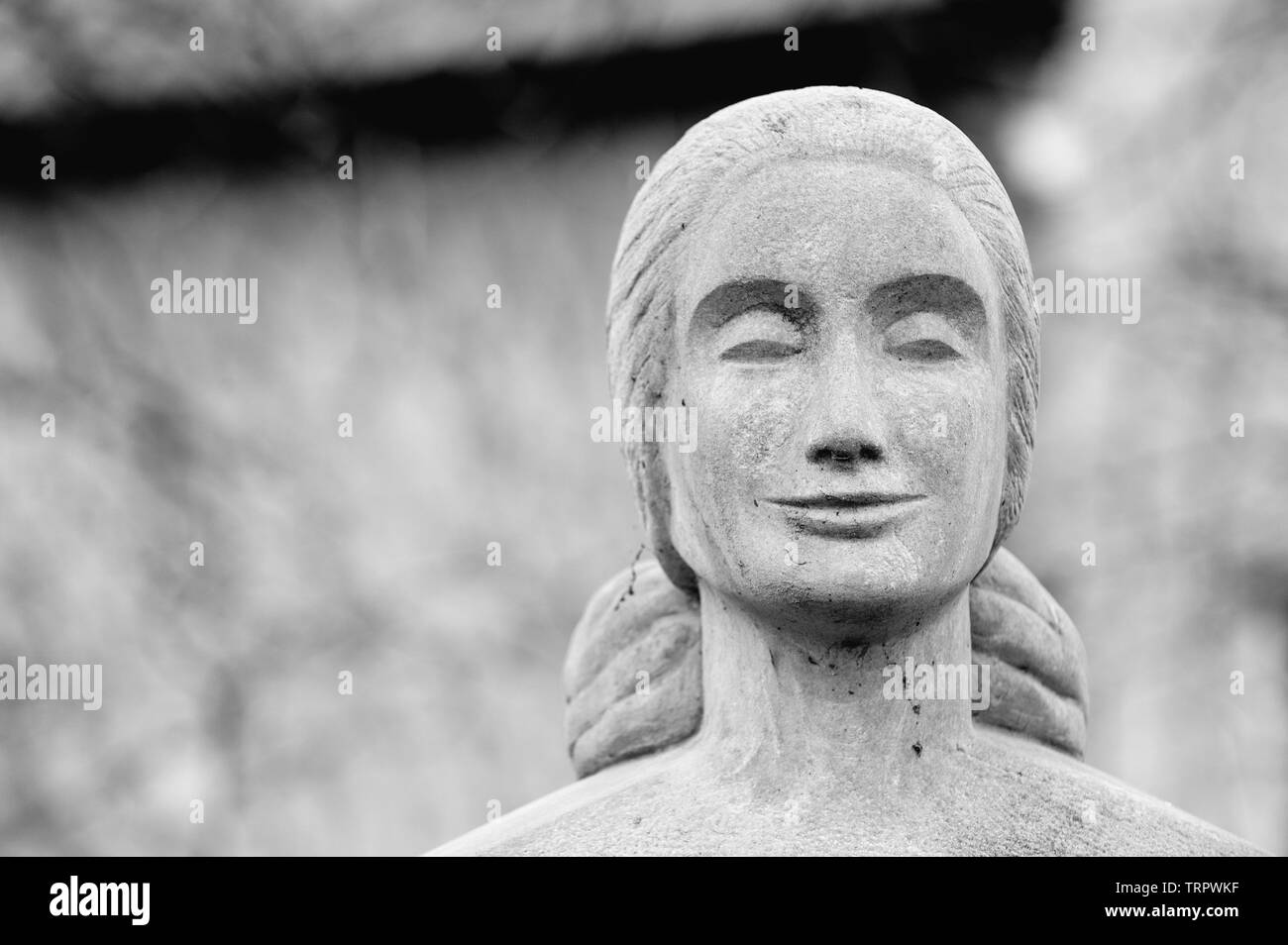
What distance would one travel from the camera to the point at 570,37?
354 inches

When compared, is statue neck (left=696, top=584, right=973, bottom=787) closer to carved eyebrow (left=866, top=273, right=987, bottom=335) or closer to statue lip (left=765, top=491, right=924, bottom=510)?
statue lip (left=765, top=491, right=924, bottom=510)

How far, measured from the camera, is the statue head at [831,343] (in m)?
A: 4.03

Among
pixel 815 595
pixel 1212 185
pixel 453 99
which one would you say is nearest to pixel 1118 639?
pixel 1212 185

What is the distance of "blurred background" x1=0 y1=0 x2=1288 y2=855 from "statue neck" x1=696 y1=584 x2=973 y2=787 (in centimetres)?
461

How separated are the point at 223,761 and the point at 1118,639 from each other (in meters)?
3.37

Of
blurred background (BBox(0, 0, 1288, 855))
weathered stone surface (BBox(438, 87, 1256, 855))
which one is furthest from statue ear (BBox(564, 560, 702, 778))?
blurred background (BBox(0, 0, 1288, 855))

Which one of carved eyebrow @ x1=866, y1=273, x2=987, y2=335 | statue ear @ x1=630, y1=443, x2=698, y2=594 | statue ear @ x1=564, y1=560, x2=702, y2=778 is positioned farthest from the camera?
statue ear @ x1=564, y1=560, x2=702, y2=778

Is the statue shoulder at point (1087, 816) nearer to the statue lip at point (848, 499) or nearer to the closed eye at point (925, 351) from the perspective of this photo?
the statue lip at point (848, 499)

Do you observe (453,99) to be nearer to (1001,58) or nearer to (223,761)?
(1001,58)

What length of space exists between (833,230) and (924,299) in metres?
0.20

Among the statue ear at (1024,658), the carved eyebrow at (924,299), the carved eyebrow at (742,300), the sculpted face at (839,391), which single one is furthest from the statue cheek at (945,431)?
the statue ear at (1024,658)

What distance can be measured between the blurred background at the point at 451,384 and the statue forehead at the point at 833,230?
469 cm

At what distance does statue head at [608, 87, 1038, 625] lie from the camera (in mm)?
4031

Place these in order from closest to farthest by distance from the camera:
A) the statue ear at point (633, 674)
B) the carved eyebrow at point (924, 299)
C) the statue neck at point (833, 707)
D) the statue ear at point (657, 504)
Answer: the carved eyebrow at point (924, 299) < the statue neck at point (833, 707) < the statue ear at point (657, 504) < the statue ear at point (633, 674)
